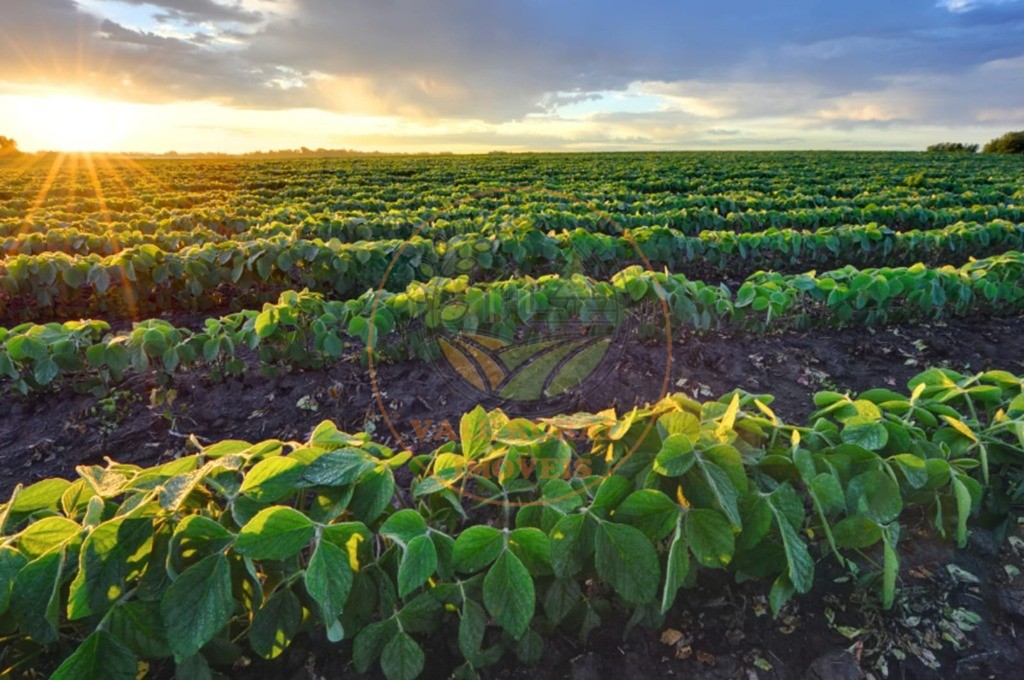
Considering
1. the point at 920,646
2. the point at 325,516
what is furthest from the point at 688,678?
the point at 325,516

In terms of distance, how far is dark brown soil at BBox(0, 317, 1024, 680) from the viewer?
1.49 meters

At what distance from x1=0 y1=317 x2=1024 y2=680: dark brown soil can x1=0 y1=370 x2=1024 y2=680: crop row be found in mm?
144

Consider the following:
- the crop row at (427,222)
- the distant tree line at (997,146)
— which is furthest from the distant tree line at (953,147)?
the crop row at (427,222)

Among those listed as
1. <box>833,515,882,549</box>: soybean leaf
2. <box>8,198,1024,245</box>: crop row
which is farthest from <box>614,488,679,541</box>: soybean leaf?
<box>8,198,1024,245</box>: crop row

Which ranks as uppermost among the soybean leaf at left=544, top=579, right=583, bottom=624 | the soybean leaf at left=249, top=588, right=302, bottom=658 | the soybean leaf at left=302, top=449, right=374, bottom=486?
the soybean leaf at left=302, top=449, right=374, bottom=486

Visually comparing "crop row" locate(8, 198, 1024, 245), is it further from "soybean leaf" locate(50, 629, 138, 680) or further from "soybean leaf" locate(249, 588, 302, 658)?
→ "soybean leaf" locate(50, 629, 138, 680)

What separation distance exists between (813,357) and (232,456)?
4051 millimetres

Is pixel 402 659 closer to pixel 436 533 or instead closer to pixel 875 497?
pixel 436 533

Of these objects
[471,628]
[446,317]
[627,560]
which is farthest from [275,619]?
[446,317]

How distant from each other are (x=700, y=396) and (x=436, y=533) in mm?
2756

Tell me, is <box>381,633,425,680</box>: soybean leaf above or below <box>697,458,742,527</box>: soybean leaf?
→ below

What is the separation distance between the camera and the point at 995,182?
20750mm

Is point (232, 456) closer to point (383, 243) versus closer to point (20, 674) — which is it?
point (20, 674)

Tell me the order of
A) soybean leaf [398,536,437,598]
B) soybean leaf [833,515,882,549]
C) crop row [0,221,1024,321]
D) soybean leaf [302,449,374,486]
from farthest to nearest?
1. crop row [0,221,1024,321]
2. soybean leaf [833,515,882,549]
3. soybean leaf [302,449,374,486]
4. soybean leaf [398,536,437,598]
